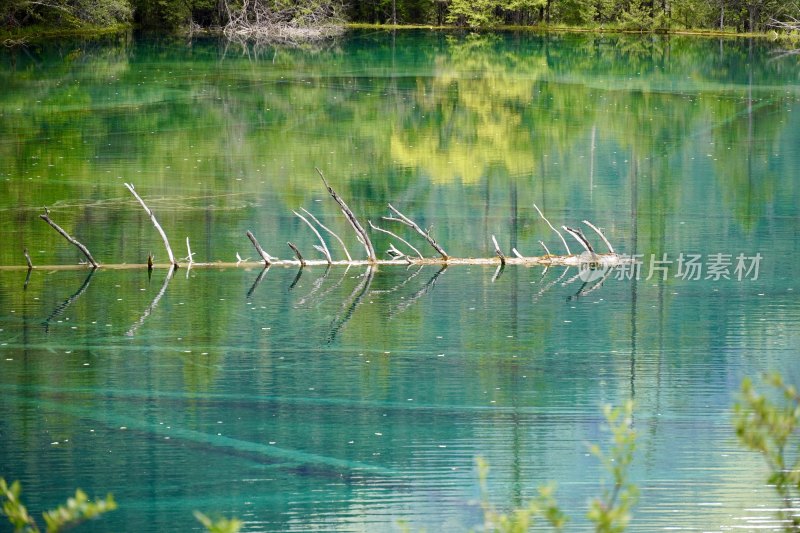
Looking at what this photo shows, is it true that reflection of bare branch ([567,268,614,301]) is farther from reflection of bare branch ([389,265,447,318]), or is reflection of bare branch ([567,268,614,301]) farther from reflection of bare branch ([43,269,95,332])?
reflection of bare branch ([43,269,95,332])

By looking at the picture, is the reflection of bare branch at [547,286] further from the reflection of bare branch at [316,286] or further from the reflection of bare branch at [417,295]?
the reflection of bare branch at [316,286]

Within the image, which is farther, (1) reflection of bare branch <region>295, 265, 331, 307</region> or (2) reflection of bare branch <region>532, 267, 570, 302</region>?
(2) reflection of bare branch <region>532, 267, 570, 302</region>

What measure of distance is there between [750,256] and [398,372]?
200 inches

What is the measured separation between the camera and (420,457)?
25.7 feet

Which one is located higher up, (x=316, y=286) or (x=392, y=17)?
(x=392, y=17)

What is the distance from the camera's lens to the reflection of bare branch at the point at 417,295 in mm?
11133

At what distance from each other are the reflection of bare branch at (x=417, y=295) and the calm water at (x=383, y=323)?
0.15 ft

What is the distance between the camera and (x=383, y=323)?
10820 mm

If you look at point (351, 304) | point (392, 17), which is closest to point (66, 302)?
point (351, 304)

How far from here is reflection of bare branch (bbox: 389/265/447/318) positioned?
11133 millimetres

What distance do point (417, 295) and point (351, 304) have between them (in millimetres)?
624

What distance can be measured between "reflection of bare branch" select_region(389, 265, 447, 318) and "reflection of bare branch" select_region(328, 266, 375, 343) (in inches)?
→ 14.0

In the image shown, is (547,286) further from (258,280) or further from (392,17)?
(392,17)

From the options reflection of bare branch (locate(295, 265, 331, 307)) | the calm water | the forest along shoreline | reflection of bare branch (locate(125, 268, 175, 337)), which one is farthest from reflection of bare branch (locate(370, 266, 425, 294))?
the forest along shoreline
